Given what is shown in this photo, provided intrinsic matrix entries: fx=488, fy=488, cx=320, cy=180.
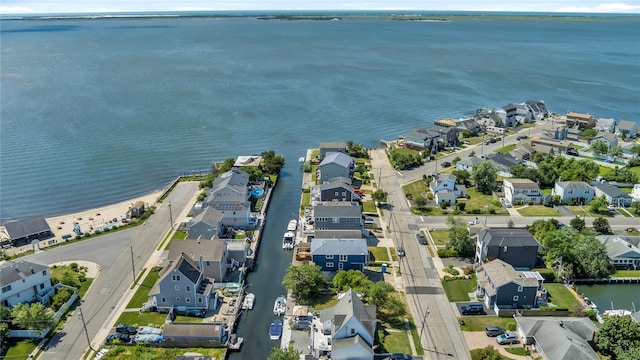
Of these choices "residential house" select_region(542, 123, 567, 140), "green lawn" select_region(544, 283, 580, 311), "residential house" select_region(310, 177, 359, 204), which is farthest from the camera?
"residential house" select_region(542, 123, 567, 140)

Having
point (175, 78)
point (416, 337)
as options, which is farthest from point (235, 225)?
point (175, 78)

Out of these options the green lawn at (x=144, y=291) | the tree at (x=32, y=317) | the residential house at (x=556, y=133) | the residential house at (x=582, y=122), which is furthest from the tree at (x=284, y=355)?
the residential house at (x=582, y=122)

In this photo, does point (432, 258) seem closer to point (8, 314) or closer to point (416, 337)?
point (416, 337)

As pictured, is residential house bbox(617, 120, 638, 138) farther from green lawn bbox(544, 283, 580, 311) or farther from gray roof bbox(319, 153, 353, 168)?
green lawn bbox(544, 283, 580, 311)

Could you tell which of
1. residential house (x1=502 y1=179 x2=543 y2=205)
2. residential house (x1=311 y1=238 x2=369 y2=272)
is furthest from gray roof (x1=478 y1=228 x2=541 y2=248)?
residential house (x1=502 y1=179 x2=543 y2=205)

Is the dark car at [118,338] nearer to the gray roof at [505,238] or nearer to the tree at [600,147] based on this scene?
the gray roof at [505,238]

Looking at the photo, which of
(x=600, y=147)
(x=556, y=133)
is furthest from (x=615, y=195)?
(x=556, y=133)
